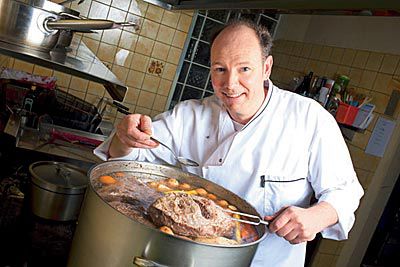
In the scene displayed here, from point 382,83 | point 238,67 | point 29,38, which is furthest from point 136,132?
point 382,83

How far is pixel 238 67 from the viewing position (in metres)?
1.04

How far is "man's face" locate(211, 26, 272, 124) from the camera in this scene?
3.40 ft

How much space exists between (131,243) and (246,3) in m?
0.70

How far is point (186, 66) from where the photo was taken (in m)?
3.13

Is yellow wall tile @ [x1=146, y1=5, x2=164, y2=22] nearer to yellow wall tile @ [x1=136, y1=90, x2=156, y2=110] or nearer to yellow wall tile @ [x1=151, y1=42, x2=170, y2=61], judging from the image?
yellow wall tile @ [x1=151, y1=42, x2=170, y2=61]

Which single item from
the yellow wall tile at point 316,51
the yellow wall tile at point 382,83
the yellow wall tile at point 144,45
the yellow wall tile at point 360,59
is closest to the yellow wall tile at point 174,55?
the yellow wall tile at point 144,45

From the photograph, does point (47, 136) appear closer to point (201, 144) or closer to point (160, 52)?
point (201, 144)

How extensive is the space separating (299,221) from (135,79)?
7.64 feet

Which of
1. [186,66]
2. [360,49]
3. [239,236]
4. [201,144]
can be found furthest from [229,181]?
[186,66]

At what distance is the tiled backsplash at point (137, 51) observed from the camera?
277cm

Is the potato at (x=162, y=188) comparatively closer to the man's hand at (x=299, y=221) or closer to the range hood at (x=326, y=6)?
the man's hand at (x=299, y=221)

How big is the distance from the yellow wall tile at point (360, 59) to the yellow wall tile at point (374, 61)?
3 centimetres

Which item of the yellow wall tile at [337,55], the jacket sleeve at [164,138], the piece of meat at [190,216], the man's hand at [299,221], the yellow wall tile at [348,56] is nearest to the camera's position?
the piece of meat at [190,216]

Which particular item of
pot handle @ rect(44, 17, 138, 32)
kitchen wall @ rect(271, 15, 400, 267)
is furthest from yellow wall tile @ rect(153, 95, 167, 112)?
pot handle @ rect(44, 17, 138, 32)
